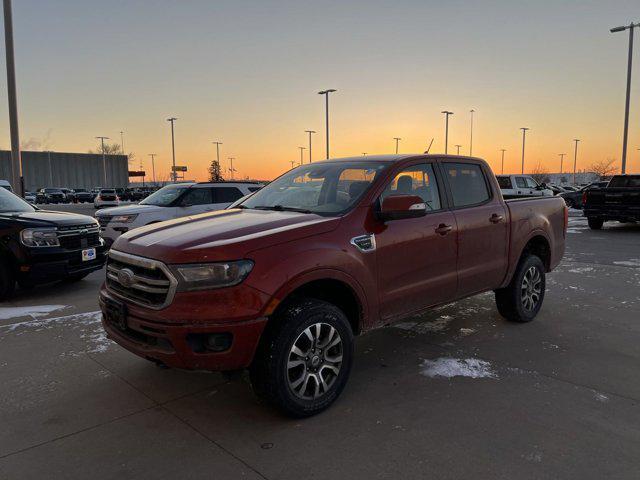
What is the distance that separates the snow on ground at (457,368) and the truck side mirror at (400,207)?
1.36m

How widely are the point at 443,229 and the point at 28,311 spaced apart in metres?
5.10

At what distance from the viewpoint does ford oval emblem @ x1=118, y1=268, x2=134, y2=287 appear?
128 inches

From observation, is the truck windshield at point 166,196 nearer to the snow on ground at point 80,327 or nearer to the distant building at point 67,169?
the snow on ground at point 80,327

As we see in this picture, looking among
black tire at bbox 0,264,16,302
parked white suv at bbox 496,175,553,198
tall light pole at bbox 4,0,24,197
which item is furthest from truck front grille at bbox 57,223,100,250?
parked white suv at bbox 496,175,553,198

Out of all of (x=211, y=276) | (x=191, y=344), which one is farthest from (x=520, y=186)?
(x=191, y=344)

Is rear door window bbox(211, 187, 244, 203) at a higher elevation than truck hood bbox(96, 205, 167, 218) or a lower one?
higher

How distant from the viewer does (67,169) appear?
96.3m

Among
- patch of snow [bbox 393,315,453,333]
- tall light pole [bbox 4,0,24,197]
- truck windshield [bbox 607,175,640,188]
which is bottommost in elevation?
patch of snow [bbox 393,315,453,333]

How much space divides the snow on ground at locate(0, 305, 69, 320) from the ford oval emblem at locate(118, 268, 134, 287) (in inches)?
126

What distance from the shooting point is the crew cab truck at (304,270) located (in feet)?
9.71

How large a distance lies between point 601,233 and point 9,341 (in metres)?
15.8

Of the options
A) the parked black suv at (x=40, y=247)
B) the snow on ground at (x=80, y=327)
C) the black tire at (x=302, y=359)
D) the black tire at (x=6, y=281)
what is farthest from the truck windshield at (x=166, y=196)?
the black tire at (x=302, y=359)

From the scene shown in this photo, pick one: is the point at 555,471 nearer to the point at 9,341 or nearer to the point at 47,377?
the point at 47,377

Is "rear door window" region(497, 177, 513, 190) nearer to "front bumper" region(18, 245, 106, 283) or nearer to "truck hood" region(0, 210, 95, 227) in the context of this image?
"truck hood" region(0, 210, 95, 227)
